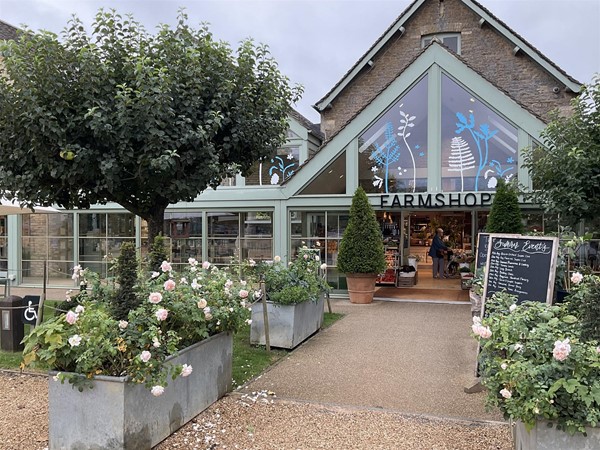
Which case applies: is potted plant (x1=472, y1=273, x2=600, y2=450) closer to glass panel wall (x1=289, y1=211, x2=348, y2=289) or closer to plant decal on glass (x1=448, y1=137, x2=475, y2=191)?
plant decal on glass (x1=448, y1=137, x2=475, y2=191)

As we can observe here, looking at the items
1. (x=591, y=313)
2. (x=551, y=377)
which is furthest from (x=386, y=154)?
(x=551, y=377)

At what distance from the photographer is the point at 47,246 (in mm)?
15281

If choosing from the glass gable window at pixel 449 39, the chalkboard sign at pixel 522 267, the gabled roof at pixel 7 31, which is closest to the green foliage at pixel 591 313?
the chalkboard sign at pixel 522 267

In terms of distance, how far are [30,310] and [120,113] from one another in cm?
318

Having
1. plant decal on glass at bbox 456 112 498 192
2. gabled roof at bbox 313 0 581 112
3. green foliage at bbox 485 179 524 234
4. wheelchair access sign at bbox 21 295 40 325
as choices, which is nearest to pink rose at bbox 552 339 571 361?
wheelchair access sign at bbox 21 295 40 325

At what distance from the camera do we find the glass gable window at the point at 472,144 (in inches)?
440

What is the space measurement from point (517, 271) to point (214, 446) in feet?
12.2

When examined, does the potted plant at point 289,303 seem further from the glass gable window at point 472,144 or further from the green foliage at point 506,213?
the glass gable window at point 472,144

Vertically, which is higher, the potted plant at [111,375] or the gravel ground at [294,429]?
the potted plant at [111,375]

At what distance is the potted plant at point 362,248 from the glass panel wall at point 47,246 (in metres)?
9.24

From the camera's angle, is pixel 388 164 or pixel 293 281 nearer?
pixel 293 281

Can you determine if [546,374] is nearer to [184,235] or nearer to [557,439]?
[557,439]

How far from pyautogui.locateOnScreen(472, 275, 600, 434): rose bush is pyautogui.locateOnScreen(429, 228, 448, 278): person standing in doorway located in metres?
12.1

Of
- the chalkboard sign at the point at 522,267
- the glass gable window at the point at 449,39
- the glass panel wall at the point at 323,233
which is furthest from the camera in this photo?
the glass gable window at the point at 449,39
